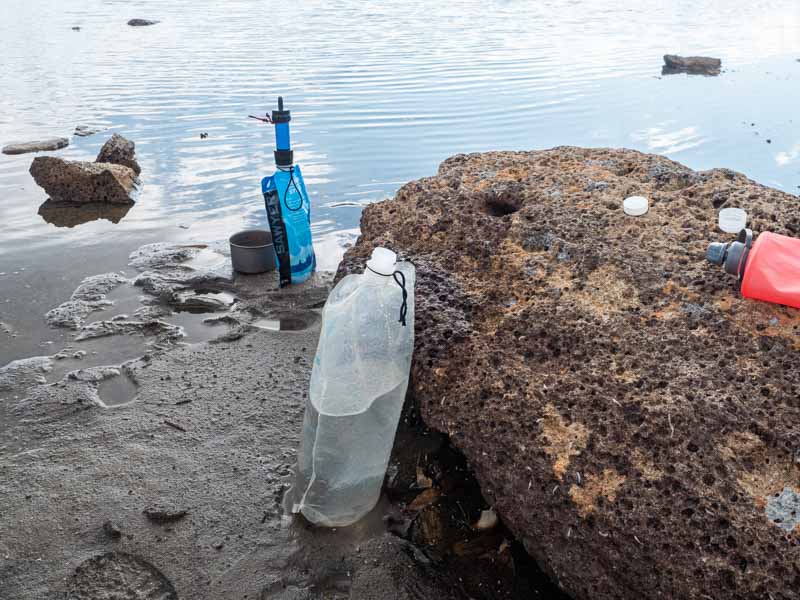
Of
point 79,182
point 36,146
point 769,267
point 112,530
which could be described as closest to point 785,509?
point 769,267

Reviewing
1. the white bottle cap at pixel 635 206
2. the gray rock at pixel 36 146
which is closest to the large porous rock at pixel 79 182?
the gray rock at pixel 36 146

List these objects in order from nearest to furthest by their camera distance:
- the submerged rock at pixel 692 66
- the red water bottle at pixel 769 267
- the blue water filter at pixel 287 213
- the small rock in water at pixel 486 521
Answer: the red water bottle at pixel 769 267 → the small rock in water at pixel 486 521 → the blue water filter at pixel 287 213 → the submerged rock at pixel 692 66

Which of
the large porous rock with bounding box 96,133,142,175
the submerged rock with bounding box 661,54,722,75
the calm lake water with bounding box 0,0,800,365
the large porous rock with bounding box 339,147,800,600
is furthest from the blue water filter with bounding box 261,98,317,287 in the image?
the submerged rock with bounding box 661,54,722,75

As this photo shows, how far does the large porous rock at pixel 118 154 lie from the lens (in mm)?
7465

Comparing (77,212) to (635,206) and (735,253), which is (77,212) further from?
(735,253)

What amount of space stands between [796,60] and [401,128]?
1006cm

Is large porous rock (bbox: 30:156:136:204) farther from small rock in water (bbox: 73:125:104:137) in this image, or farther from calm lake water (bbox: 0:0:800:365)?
small rock in water (bbox: 73:125:104:137)

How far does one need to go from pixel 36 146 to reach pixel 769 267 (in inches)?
345

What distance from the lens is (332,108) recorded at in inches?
405

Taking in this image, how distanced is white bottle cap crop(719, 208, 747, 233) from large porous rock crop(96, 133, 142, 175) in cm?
655

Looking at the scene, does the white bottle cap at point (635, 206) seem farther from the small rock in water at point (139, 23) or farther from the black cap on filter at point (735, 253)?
the small rock in water at point (139, 23)

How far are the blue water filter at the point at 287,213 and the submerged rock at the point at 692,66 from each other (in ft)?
36.2

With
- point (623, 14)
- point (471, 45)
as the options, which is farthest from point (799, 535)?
point (623, 14)

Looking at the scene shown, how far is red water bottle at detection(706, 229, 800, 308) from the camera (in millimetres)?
2213
